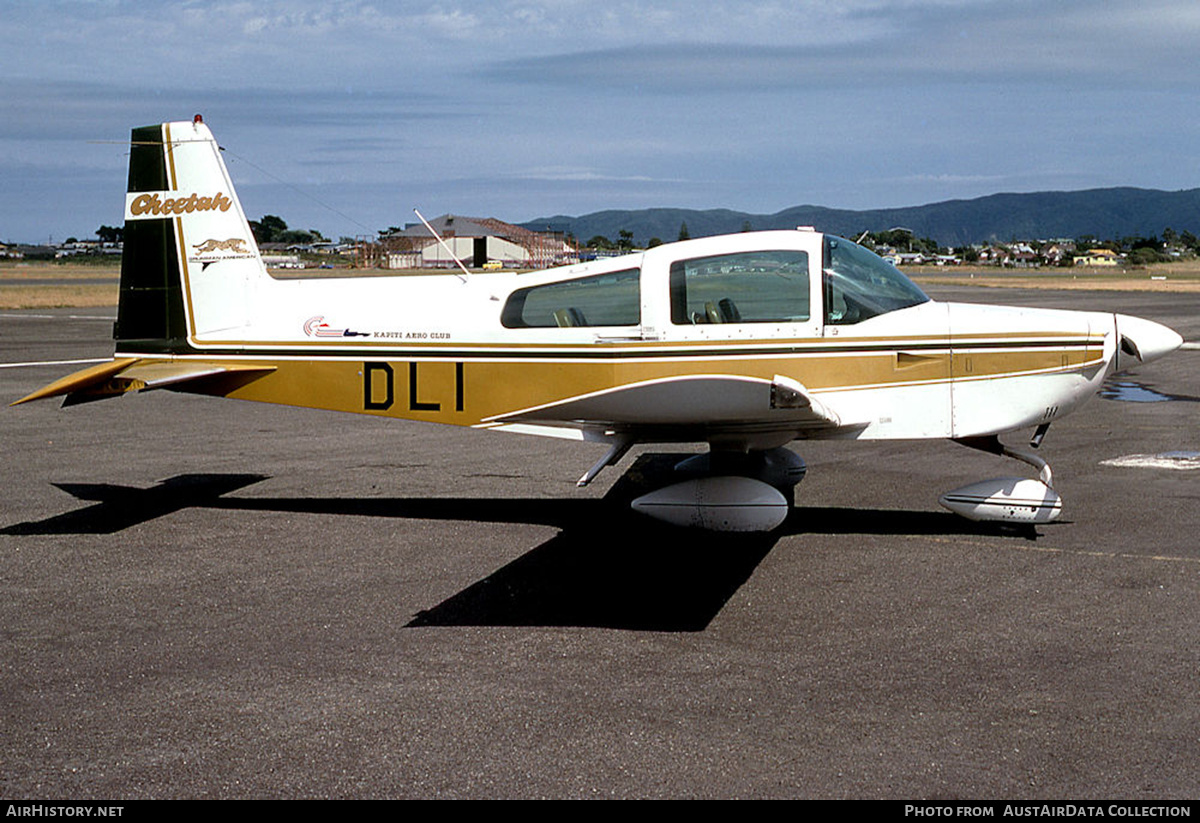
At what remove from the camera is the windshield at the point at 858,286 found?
25.4ft

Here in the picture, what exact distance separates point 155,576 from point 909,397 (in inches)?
200

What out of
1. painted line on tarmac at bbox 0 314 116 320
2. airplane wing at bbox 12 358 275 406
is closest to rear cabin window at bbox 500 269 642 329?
airplane wing at bbox 12 358 275 406

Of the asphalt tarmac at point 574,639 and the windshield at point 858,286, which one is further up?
the windshield at point 858,286

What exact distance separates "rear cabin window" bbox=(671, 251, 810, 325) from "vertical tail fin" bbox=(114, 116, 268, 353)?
3.60m

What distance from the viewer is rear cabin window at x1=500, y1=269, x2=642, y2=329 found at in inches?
311

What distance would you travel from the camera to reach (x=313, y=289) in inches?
357

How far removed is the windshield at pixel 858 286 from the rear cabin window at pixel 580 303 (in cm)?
130

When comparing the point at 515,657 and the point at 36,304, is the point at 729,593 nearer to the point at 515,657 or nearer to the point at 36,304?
the point at 515,657

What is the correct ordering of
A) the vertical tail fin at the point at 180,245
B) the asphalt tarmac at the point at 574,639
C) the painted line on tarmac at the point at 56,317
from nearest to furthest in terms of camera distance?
the asphalt tarmac at the point at 574,639, the vertical tail fin at the point at 180,245, the painted line on tarmac at the point at 56,317

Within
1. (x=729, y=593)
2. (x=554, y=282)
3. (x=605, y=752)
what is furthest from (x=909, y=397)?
(x=605, y=752)

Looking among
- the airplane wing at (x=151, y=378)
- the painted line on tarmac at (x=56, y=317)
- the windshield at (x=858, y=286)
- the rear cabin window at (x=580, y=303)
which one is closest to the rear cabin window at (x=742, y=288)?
the windshield at (x=858, y=286)

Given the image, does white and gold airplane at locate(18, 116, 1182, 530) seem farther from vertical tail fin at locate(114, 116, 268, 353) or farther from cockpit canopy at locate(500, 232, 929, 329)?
vertical tail fin at locate(114, 116, 268, 353)

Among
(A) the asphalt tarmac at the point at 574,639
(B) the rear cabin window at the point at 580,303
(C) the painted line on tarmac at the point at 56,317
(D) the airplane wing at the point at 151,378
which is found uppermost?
(C) the painted line on tarmac at the point at 56,317

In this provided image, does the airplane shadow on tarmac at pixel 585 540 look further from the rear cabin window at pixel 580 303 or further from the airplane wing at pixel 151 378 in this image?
the rear cabin window at pixel 580 303
